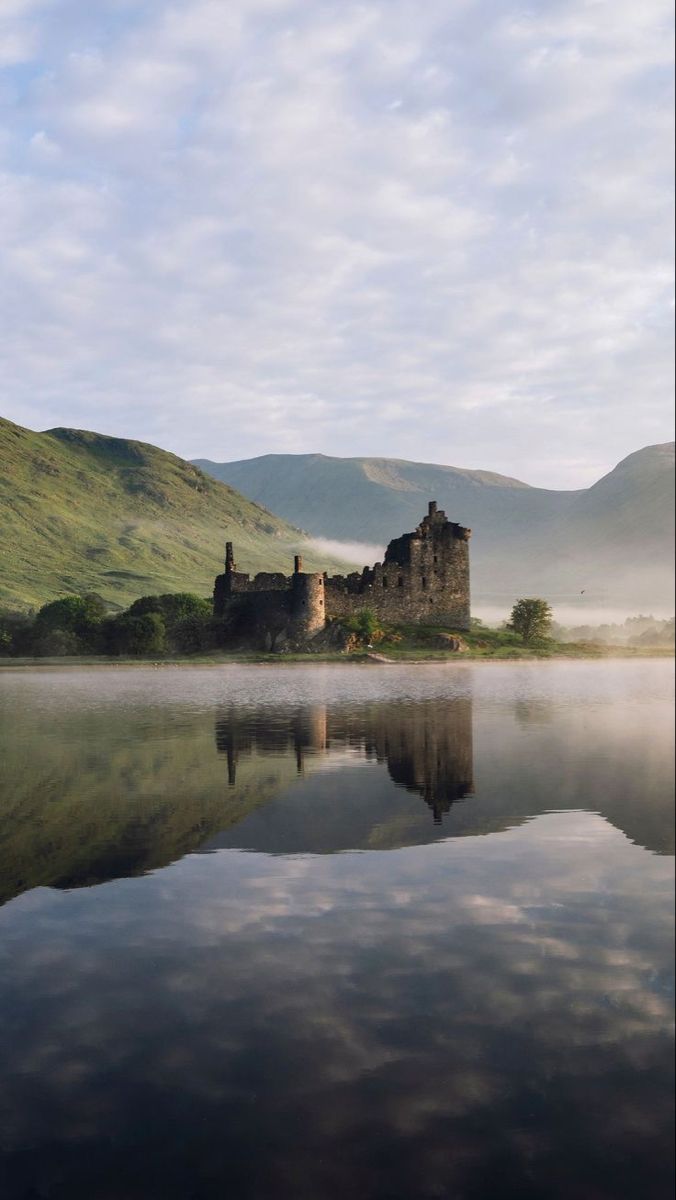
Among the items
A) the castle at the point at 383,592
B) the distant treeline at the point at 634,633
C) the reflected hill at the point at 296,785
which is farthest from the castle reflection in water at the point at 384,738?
the distant treeline at the point at 634,633

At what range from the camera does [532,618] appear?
93000 millimetres

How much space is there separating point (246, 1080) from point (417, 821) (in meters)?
8.56

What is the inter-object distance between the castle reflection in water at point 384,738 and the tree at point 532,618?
54.9 meters

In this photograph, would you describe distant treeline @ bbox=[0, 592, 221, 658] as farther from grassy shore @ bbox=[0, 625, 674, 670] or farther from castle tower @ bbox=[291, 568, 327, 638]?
castle tower @ bbox=[291, 568, 327, 638]

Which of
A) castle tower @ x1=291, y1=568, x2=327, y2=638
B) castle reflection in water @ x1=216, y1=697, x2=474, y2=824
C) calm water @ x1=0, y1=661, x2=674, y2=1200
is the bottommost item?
calm water @ x1=0, y1=661, x2=674, y2=1200

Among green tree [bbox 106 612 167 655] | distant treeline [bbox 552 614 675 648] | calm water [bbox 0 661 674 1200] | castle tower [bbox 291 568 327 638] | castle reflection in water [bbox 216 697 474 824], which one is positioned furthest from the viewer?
distant treeline [bbox 552 614 675 648]

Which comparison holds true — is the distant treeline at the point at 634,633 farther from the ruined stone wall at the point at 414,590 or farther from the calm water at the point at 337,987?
the calm water at the point at 337,987

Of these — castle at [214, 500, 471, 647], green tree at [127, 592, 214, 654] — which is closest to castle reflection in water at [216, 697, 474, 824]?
castle at [214, 500, 471, 647]

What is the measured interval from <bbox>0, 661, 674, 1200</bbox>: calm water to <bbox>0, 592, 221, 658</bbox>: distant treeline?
7598 cm

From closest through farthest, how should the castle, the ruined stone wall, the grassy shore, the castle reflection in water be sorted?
the castle reflection in water < the grassy shore < the castle < the ruined stone wall

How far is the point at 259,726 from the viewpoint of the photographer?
30875mm

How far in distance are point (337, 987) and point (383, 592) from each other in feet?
296

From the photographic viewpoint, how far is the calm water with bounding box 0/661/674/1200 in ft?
19.0

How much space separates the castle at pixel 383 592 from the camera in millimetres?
94125
